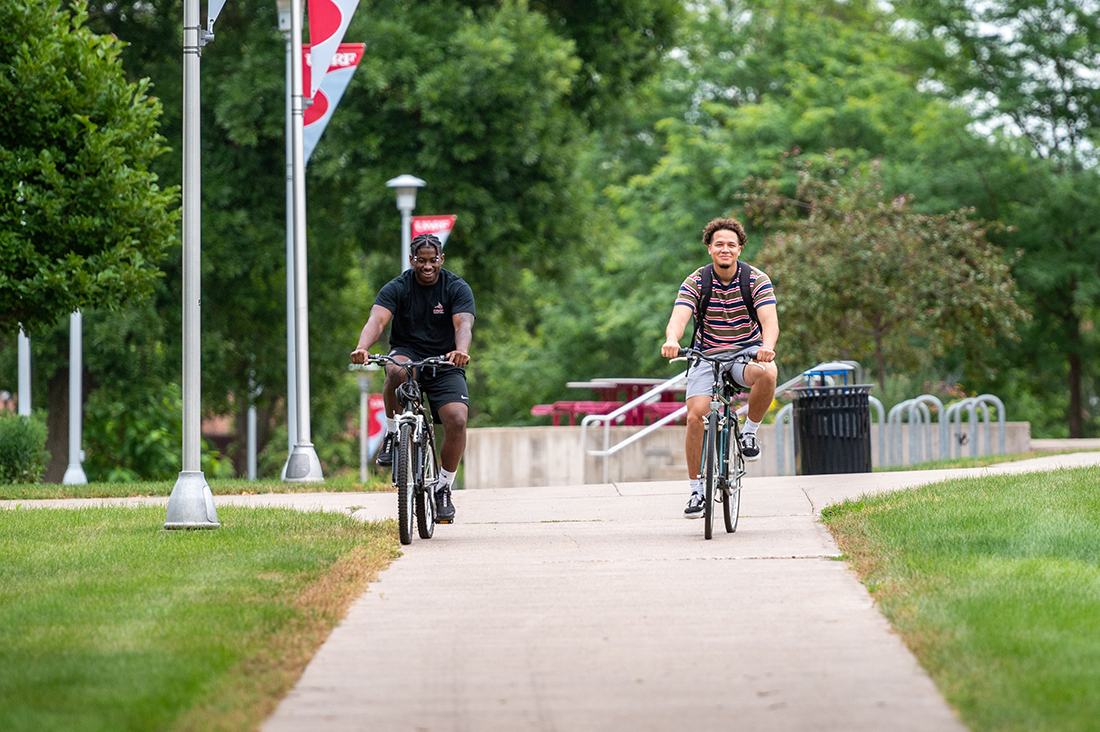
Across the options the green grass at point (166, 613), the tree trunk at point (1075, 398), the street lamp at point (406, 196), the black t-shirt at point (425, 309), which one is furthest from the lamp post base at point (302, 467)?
the tree trunk at point (1075, 398)

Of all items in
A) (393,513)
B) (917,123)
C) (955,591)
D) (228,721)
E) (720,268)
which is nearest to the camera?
(228,721)

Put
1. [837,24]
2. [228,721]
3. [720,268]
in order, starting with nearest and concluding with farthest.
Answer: [228,721], [720,268], [837,24]

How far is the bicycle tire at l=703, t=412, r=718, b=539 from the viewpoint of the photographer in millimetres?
8406

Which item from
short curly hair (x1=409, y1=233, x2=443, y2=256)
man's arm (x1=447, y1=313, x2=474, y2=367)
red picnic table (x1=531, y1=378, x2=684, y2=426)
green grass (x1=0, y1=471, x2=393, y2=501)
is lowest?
green grass (x1=0, y1=471, x2=393, y2=501)

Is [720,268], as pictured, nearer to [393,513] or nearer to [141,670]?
[393,513]

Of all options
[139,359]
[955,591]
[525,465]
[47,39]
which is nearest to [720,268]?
[955,591]

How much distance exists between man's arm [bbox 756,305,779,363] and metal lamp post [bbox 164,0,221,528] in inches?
143

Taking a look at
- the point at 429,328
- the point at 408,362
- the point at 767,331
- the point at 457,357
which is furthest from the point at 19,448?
the point at 767,331

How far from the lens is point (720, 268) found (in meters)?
8.74

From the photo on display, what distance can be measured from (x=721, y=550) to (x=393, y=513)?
3134mm

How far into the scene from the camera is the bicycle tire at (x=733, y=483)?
8.63 m

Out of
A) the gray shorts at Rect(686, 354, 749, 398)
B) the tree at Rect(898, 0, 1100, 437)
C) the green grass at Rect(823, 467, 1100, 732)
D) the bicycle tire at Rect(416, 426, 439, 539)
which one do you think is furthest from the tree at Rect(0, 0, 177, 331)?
the tree at Rect(898, 0, 1100, 437)

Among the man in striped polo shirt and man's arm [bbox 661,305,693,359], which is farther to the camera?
the man in striped polo shirt

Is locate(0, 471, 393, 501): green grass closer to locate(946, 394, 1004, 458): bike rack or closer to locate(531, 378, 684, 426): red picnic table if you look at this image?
locate(531, 378, 684, 426): red picnic table
